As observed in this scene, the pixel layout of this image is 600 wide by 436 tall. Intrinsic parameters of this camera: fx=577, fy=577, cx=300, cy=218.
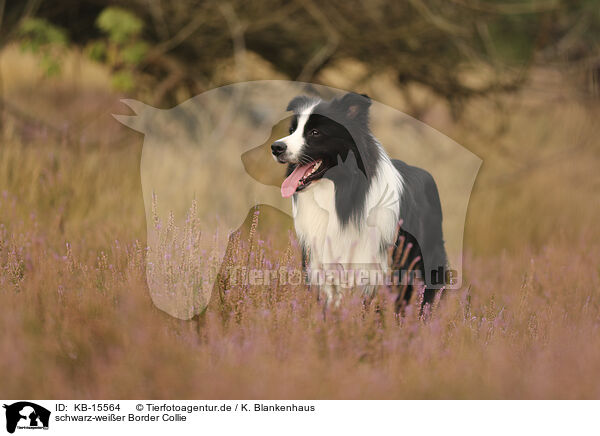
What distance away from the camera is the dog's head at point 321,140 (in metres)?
3.10

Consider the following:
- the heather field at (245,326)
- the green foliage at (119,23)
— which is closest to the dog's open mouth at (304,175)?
the heather field at (245,326)

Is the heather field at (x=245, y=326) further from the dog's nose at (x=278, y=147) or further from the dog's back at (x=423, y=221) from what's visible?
the dog's nose at (x=278, y=147)

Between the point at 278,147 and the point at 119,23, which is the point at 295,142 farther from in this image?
the point at 119,23

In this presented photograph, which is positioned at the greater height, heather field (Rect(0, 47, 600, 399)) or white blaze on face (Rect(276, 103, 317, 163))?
white blaze on face (Rect(276, 103, 317, 163))

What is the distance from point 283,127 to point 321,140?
11.3 inches

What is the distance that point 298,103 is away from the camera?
330 cm

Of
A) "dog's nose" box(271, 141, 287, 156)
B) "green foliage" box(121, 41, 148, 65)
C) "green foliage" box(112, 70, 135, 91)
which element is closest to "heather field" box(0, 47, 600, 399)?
"dog's nose" box(271, 141, 287, 156)

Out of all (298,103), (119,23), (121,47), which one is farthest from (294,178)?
(121,47)

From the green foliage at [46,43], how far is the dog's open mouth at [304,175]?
3.93 metres

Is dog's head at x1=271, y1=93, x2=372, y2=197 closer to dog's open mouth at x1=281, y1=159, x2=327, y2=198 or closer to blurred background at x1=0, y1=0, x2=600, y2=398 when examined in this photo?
dog's open mouth at x1=281, y1=159, x2=327, y2=198

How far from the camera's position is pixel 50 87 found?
8664 millimetres

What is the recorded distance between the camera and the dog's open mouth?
3.18 m
